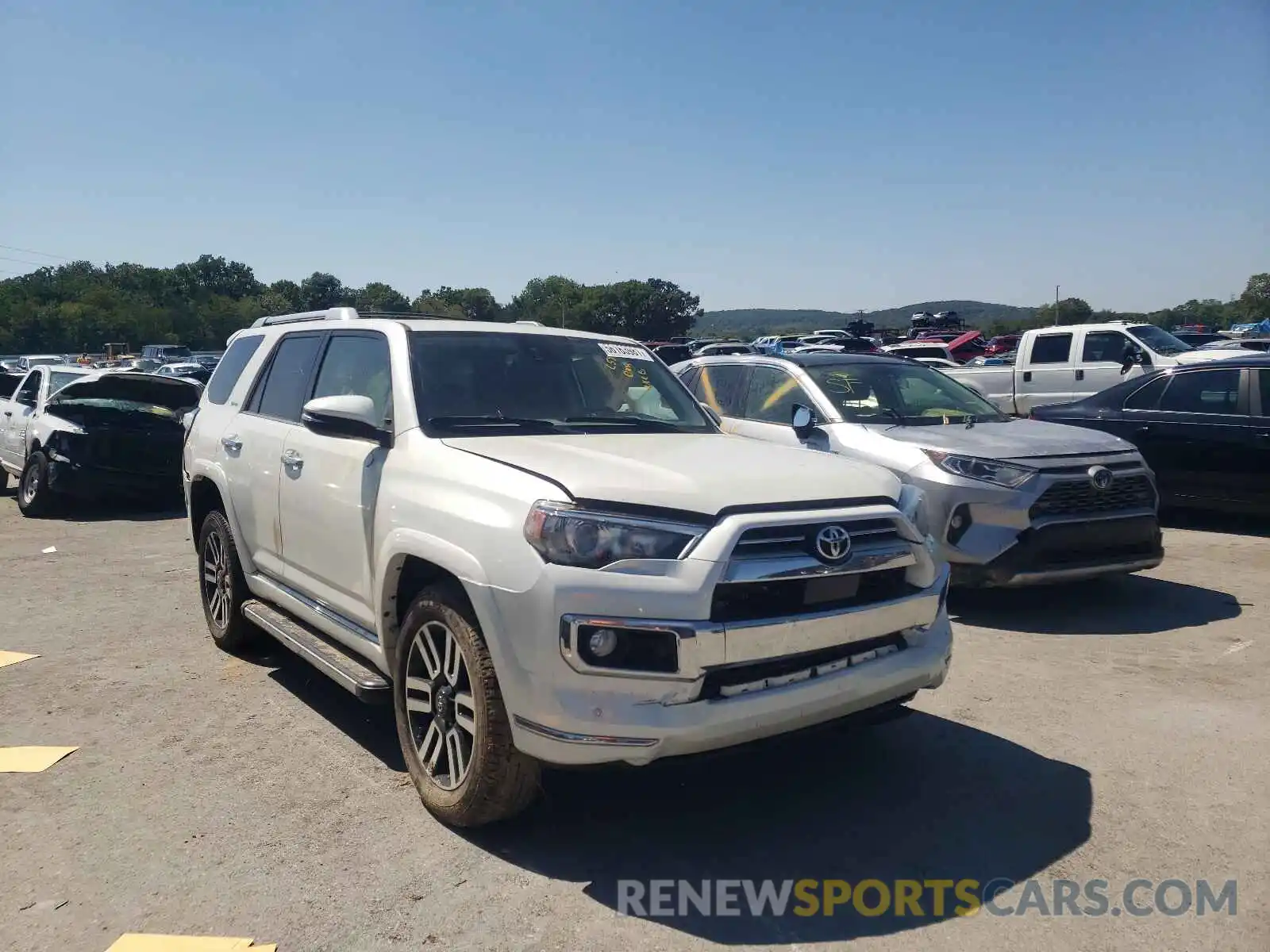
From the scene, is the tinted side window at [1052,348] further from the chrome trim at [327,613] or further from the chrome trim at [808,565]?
the chrome trim at [327,613]

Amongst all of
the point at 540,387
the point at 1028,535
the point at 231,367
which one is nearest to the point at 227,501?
the point at 231,367

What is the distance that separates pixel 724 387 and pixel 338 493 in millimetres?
4617

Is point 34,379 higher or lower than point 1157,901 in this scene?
higher

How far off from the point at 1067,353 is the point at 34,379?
578 inches

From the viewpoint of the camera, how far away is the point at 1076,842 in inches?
132

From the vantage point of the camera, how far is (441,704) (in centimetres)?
350

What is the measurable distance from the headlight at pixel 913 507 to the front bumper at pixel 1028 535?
98.8 inches

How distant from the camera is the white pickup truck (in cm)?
1401

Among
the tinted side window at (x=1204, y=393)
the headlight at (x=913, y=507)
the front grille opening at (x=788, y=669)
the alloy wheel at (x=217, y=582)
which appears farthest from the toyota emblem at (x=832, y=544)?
the tinted side window at (x=1204, y=393)

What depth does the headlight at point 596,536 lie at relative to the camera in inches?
119

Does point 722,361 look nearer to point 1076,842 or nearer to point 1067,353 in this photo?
point 1076,842

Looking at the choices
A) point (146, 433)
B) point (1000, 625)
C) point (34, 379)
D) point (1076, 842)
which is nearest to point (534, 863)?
A: point (1076, 842)

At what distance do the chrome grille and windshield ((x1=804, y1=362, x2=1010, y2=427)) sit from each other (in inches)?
45.6

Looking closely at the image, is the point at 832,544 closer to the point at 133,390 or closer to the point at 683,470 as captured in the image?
the point at 683,470
